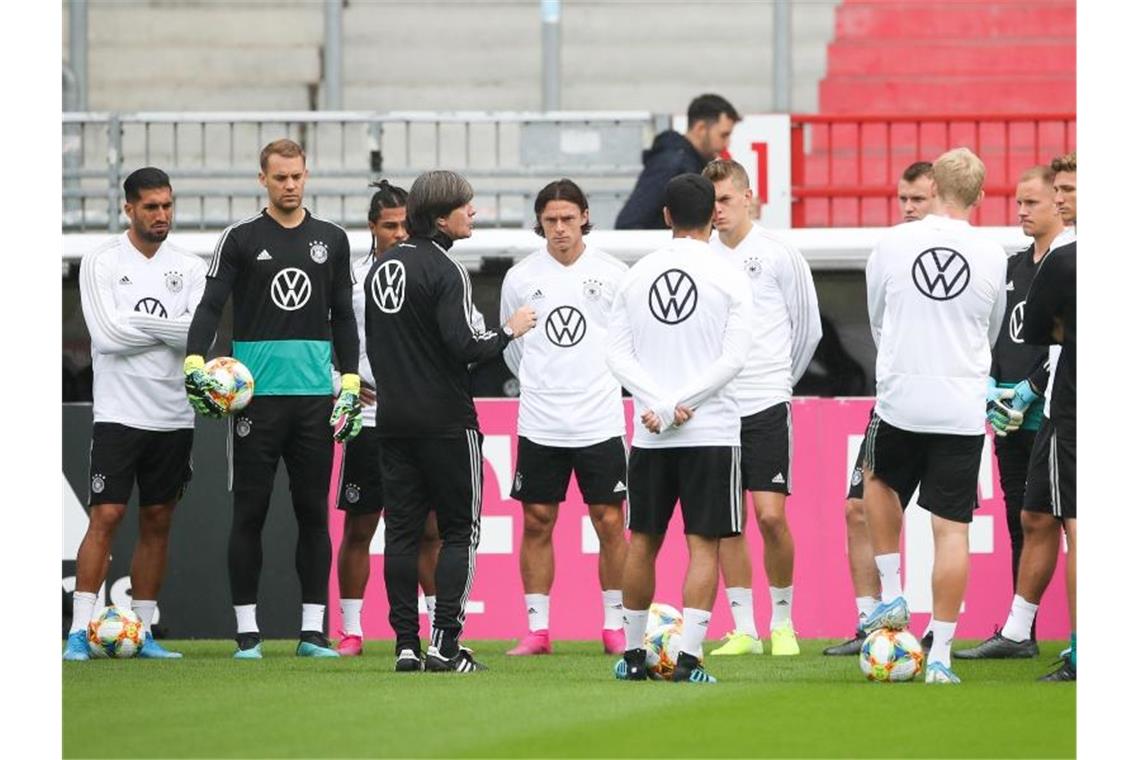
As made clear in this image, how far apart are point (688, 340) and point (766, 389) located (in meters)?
2.04

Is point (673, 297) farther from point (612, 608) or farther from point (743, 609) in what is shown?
point (612, 608)

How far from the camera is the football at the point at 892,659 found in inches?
337

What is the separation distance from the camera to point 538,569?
34.3 ft

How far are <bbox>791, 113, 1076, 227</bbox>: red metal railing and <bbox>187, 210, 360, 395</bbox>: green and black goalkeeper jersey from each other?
16.1ft

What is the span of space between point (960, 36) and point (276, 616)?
9400 millimetres

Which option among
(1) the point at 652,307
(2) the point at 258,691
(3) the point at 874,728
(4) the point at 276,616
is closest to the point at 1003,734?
(3) the point at 874,728

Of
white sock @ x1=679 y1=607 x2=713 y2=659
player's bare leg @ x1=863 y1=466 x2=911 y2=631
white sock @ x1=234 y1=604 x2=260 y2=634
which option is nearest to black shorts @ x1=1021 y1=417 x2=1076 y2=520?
player's bare leg @ x1=863 y1=466 x2=911 y2=631

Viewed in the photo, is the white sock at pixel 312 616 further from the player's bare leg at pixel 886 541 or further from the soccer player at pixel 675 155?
the soccer player at pixel 675 155

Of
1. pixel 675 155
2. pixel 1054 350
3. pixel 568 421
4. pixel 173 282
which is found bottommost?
pixel 568 421

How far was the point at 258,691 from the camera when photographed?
8.21 meters

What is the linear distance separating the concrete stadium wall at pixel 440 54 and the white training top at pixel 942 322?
394 inches

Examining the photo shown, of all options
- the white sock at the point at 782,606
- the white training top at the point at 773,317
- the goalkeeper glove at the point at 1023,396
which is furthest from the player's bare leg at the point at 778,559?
the goalkeeper glove at the point at 1023,396

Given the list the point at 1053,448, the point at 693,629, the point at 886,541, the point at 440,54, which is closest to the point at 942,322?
the point at 1053,448

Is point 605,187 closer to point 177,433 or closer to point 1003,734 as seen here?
point 177,433
